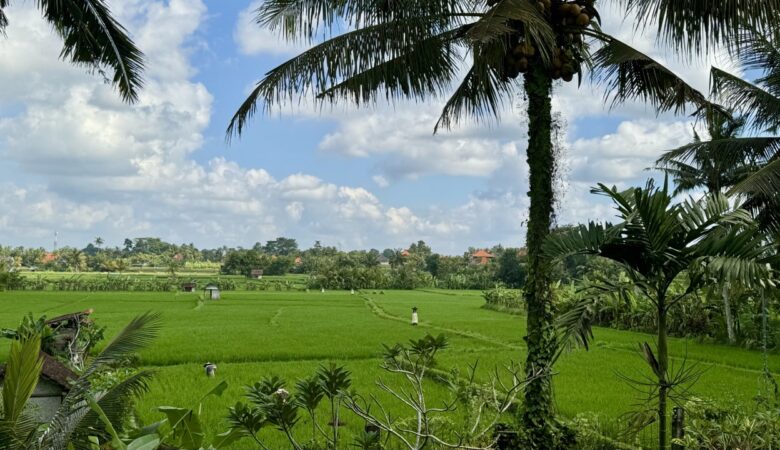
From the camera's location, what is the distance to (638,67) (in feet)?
21.2

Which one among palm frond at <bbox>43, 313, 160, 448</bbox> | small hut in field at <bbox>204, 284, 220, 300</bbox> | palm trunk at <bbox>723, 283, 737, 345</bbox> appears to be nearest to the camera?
palm frond at <bbox>43, 313, 160, 448</bbox>

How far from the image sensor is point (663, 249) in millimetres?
4477

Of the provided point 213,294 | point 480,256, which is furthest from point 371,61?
point 480,256

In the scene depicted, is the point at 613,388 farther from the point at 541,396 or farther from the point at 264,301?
the point at 264,301

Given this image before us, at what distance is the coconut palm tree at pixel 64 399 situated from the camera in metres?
2.86

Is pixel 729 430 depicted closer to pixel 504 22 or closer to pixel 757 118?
pixel 504 22

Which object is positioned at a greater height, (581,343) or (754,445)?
(581,343)

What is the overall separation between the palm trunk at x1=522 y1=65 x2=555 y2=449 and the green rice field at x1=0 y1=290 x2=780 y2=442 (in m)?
0.67

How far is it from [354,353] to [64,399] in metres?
9.94

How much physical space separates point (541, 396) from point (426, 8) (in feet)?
12.2

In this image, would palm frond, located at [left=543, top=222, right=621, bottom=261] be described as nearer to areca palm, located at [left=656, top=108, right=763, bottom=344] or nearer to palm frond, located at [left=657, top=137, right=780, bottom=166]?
areca palm, located at [left=656, top=108, right=763, bottom=344]

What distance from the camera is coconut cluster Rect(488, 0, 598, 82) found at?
5309 millimetres

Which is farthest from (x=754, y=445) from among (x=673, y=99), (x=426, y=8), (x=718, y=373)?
(x=718, y=373)

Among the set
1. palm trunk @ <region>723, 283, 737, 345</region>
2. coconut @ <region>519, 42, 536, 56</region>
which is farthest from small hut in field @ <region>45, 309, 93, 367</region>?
palm trunk @ <region>723, 283, 737, 345</region>
